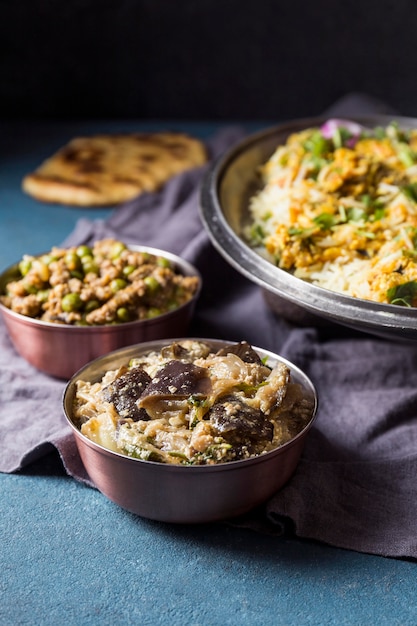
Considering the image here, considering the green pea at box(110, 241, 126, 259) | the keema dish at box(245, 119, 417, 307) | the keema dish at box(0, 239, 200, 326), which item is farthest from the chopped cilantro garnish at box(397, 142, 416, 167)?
the green pea at box(110, 241, 126, 259)

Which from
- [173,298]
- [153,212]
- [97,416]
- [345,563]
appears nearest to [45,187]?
[153,212]

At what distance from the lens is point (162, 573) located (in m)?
2.45

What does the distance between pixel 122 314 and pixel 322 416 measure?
0.89 m

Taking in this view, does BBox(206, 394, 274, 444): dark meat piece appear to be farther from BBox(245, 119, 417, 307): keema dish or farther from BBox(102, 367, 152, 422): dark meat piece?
BBox(245, 119, 417, 307): keema dish

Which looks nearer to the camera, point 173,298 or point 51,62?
point 173,298

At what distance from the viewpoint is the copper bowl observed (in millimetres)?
2385

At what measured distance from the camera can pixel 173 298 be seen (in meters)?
3.52

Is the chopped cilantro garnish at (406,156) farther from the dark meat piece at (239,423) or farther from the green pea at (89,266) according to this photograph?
the dark meat piece at (239,423)

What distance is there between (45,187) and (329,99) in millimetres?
3119

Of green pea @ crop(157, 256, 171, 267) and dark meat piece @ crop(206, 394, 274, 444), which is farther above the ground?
dark meat piece @ crop(206, 394, 274, 444)

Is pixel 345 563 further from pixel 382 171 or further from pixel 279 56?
pixel 279 56

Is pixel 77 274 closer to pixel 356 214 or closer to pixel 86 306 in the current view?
pixel 86 306

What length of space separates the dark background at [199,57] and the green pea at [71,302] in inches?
164

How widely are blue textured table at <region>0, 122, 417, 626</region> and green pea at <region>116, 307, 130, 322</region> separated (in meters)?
0.73
